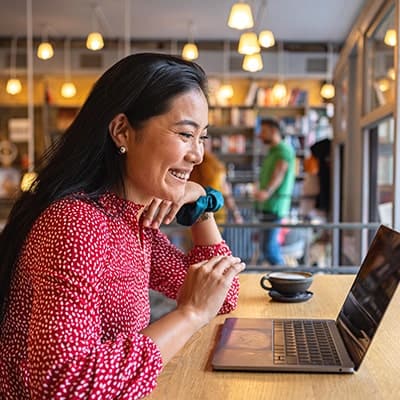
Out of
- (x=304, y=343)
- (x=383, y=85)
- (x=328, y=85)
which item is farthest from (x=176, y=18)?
(x=304, y=343)

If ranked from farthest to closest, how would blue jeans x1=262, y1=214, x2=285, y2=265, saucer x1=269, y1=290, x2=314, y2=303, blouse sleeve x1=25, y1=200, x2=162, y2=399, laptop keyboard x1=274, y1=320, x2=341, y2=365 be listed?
1. blue jeans x1=262, y1=214, x2=285, y2=265
2. saucer x1=269, y1=290, x2=314, y2=303
3. laptop keyboard x1=274, y1=320, x2=341, y2=365
4. blouse sleeve x1=25, y1=200, x2=162, y2=399

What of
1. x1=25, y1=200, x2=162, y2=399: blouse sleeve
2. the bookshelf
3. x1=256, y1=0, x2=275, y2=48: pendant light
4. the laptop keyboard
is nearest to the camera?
x1=25, y1=200, x2=162, y2=399: blouse sleeve

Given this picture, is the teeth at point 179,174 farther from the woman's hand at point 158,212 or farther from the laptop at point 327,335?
the laptop at point 327,335

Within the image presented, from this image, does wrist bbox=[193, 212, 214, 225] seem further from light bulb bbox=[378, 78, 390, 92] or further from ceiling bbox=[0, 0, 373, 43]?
ceiling bbox=[0, 0, 373, 43]

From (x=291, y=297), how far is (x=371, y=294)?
0.62 meters

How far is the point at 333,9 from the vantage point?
6801 millimetres

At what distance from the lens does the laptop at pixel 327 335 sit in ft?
3.99

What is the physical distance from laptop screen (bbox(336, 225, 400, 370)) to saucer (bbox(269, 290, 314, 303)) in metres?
0.36

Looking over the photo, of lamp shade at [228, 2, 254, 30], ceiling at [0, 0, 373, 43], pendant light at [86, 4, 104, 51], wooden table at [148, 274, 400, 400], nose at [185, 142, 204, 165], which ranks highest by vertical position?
ceiling at [0, 0, 373, 43]

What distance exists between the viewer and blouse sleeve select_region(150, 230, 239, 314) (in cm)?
176

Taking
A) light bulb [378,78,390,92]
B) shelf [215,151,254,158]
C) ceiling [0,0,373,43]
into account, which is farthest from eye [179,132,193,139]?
shelf [215,151,254,158]

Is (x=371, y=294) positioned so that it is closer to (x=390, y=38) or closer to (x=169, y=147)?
(x=169, y=147)

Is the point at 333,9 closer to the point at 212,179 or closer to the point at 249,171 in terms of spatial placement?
the point at 249,171

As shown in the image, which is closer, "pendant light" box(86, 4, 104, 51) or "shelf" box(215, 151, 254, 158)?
"pendant light" box(86, 4, 104, 51)
